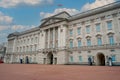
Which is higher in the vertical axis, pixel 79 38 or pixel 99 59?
pixel 79 38

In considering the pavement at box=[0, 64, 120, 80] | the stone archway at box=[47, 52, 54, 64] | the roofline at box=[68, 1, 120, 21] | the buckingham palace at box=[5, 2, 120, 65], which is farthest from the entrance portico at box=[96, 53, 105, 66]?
the pavement at box=[0, 64, 120, 80]

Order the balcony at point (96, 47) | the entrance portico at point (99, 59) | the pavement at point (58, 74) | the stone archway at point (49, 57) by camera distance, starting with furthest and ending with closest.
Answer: the stone archway at point (49, 57), the entrance portico at point (99, 59), the balcony at point (96, 47), the pavement at point (58, 74)

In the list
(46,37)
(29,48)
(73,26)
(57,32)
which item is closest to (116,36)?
(73,26)

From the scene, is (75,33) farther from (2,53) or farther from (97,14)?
(2,53)

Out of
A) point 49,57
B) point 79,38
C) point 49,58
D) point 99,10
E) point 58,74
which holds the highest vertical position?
point 99,10

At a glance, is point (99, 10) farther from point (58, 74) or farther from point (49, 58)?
point (58, 74)

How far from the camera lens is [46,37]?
4638 centimetres

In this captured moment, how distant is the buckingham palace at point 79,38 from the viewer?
3008 cm

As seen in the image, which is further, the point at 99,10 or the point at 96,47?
the point at 99,10

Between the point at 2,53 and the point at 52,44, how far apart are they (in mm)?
64121

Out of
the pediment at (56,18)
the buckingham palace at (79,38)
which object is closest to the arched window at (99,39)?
the buckingham palace at (79,38)

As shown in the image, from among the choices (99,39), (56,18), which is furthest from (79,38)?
(56,18)

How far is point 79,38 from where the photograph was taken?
121ft

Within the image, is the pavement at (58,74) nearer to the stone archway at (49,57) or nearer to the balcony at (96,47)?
the balcony at (96,47)
